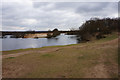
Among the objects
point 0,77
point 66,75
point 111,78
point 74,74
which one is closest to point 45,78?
point 66,75

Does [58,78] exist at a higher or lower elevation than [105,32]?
lower

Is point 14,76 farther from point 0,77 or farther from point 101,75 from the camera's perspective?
point 101,75

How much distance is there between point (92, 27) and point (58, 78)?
3983 centimetres

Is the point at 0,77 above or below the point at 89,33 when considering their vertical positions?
below

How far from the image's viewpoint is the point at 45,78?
14.9 ft

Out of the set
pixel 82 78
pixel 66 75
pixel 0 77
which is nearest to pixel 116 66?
pixel 82 78

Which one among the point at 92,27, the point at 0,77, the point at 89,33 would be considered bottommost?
the point at 0,77

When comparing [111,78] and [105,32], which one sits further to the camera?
[105,32]

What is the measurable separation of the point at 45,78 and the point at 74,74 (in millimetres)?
1455

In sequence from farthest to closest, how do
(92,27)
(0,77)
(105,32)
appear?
(92,27) → (105,32) → (0,77)

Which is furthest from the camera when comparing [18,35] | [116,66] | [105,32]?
[18,35]

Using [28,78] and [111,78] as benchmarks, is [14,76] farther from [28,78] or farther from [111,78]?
[111,78]

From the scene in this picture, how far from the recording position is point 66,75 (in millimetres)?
4762

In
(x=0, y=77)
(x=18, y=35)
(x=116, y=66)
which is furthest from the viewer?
(x=18, y=35)
